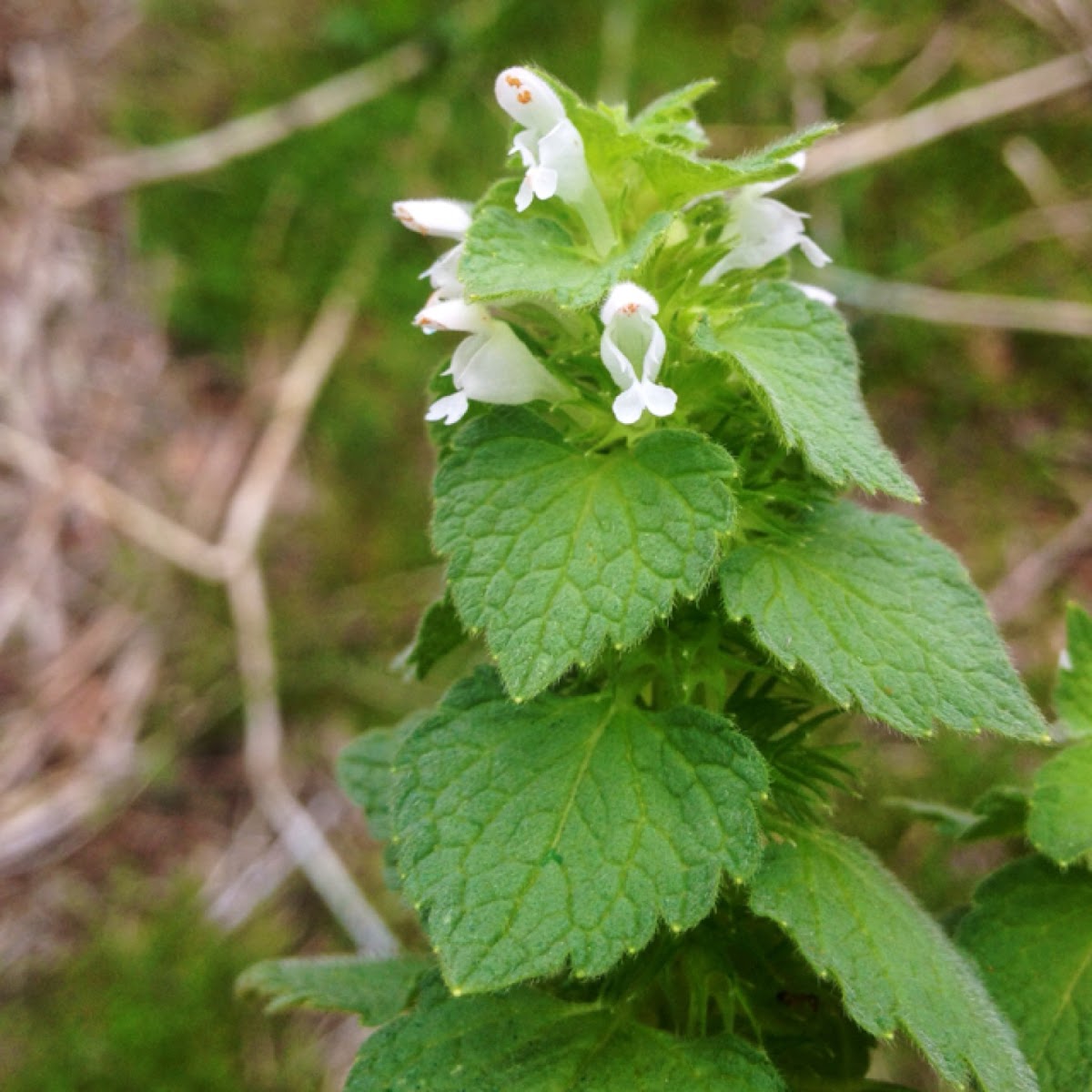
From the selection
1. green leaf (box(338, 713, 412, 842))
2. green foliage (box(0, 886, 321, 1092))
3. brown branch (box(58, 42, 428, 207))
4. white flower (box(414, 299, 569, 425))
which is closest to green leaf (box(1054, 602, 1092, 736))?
white flower (box(414, 299, 569, 425))

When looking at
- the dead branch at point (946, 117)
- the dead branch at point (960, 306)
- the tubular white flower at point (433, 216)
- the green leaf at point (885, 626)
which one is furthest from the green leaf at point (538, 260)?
the dead branch at point (946, 117)

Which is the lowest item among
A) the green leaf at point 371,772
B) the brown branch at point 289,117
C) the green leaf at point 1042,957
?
the green leaf at point 1042,957

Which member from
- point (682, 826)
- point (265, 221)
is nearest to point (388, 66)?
→ point (265, 221)

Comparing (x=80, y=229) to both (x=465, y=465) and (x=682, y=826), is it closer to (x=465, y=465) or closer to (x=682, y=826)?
(x=465, y=465)

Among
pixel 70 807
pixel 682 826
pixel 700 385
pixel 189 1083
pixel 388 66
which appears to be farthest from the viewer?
pixel 388 66

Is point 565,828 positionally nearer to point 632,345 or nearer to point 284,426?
point 632,345

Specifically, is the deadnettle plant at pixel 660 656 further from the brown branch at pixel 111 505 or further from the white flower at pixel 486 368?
the brown branch at pixel 111 505

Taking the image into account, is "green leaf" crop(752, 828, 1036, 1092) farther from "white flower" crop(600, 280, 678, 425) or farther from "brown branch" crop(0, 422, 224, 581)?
"brown branch" crop(0, 422, 224, 581)
